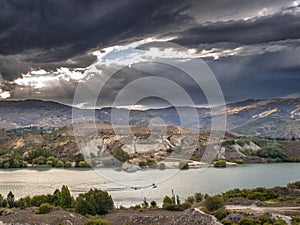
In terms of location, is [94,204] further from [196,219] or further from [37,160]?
[37,160]

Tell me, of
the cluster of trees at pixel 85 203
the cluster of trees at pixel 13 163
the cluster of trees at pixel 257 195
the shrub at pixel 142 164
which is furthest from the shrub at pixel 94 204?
the cluster of trees at pixel 13 163

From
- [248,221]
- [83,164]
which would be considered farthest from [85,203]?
[83,164]

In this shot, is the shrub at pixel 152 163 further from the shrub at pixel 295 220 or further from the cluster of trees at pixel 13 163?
the shrub at pixel 295 220

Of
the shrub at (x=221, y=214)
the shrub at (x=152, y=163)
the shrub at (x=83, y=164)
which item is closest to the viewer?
the shrub at (x=221, y=214)

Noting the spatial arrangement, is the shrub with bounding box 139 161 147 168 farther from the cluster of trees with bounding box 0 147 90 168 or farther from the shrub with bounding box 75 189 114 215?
the shrub with bounding box 75 189 114 215

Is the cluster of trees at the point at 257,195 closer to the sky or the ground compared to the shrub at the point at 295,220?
closer to the sky

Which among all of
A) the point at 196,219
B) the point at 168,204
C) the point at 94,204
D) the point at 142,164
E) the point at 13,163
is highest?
the point at 13,163

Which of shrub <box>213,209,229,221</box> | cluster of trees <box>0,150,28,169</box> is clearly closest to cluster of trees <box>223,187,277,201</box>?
shrub <box>213,209,229,221</box>

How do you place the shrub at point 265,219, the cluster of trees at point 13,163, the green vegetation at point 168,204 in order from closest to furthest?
the shrub at point 265,219
the green vegetation at point 168,204
the cluster of trees at point 13,163

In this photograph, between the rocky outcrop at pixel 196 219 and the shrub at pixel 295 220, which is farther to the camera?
the shrub at pixel 295 220

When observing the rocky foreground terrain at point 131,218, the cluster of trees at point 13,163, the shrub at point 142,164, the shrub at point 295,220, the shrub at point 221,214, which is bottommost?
the shrub at point 295,220
